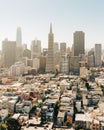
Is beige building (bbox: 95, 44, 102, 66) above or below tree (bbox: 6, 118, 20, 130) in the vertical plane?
above

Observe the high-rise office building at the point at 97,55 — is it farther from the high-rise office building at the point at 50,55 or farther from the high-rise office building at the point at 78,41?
the high-rise office building at the point at 50,55

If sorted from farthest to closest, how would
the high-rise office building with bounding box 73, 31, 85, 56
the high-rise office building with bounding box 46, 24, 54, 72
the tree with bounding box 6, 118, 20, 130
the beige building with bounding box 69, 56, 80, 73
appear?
the high-rise office building with bounding box 73, 31, 85, 56
the beige building with bounding box 69, 56, 80, 73
the high-rise office building with bounding box 46, 24, 54, 72
the tree with bounding box 6, 118, 20, 130

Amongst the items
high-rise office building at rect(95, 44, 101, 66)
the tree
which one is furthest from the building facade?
the tree

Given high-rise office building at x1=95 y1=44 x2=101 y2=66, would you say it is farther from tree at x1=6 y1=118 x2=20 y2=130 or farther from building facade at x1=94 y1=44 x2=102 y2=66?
tree at x1=6 y1=118 x2=20 y2=130

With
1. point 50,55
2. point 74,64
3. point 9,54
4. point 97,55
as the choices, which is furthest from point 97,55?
point 9,54

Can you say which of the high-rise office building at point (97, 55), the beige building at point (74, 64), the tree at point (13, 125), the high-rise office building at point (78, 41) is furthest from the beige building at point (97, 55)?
the tree at point (13, 125)

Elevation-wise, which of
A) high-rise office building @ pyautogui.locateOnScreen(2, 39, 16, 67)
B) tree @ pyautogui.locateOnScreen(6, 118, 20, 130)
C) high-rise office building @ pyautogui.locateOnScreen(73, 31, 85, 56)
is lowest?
tree @ pyautogui.locateOnScreen(6, 118, 20, 130)

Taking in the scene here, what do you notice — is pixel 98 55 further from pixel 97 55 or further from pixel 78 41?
pixel 78 41

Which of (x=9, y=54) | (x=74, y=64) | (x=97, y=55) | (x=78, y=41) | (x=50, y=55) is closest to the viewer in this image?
(x=50, y=55)

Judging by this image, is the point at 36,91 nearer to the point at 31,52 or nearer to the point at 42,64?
the point at 42,64

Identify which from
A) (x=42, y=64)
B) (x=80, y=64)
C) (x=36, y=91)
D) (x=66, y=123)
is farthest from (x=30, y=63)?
(x=66, y=123)

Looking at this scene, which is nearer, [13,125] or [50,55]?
[13,125]

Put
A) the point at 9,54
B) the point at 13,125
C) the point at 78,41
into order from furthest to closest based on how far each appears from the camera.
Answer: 1. the point at 78,41
2. the point at 9,54
3. the point at 13,125
